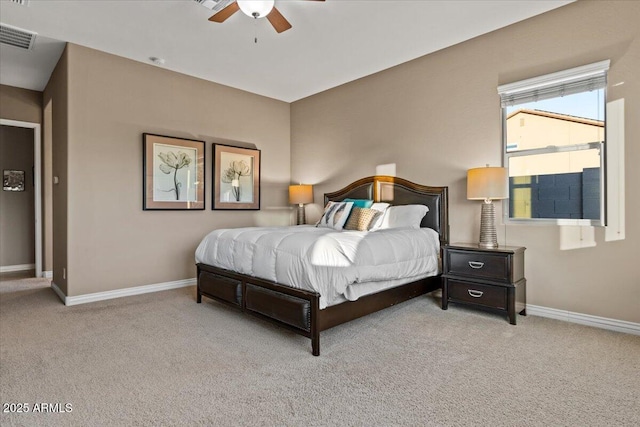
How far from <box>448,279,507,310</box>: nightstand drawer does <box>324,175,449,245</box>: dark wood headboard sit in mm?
688

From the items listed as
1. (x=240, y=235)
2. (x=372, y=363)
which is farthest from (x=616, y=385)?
(x=240, y=235)

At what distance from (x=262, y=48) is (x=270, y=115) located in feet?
6.04

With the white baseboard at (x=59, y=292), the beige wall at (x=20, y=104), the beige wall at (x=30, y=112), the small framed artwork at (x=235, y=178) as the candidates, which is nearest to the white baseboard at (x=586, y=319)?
the small framed artwork at (x=235, y=178)

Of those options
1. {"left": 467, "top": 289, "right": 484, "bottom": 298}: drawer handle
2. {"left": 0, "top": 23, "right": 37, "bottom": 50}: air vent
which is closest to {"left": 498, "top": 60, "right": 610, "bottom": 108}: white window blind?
{"left": 467, "top": 289, "right": 484, "bottom": 298}: drawer handle

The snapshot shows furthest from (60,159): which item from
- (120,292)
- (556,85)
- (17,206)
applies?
(556,85)

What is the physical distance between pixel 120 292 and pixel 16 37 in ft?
9.74

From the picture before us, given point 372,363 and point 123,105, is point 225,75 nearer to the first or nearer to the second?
point 123,105

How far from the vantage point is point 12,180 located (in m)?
5.97

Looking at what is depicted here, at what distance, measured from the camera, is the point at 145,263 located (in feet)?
14.7

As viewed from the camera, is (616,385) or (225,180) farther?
(225,180)

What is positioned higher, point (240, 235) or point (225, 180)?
point (225, 180)

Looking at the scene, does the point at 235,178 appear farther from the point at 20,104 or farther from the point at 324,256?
the point at 20,104

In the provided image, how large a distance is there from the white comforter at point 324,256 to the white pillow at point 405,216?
0.26 m

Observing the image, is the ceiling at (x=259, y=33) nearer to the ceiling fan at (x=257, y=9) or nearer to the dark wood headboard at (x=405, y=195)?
the ceiling fan at (x=257, y=9)
